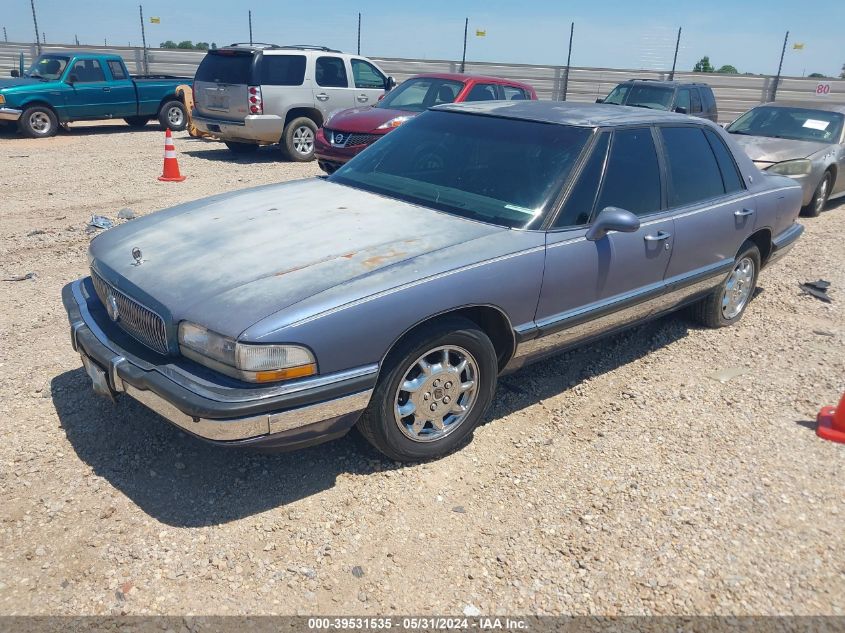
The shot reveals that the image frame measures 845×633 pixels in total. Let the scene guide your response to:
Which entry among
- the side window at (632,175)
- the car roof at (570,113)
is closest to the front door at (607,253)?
the side window at (632,175)

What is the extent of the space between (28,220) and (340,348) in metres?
6.22

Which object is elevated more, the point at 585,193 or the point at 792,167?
the point at 585,193

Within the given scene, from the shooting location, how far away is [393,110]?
9852mm

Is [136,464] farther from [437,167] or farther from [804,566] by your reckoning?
[804,566]

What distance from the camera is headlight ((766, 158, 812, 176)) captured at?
8680 millimetres

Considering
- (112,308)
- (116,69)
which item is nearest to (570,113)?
(112,308)

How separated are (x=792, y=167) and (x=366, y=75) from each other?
768 centimetres

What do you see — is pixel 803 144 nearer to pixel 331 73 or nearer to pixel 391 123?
pixel 391 123

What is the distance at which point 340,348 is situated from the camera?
274 centimetres

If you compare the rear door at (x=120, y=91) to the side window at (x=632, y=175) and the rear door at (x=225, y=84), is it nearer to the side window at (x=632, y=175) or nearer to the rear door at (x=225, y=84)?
the rear door at (x=225, y=84)

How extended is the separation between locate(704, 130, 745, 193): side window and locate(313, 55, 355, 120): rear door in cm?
835

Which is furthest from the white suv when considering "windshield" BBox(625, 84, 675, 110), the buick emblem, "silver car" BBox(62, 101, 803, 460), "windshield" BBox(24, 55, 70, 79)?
the buick emblem

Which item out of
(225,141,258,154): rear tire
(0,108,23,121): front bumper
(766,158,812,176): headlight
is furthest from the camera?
(0,108,23,121): front bumper

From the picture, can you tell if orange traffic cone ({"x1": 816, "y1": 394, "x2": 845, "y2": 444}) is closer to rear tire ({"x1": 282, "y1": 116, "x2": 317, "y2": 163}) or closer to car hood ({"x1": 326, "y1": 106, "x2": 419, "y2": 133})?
car hood ({"x1": 326, "y1": 106, "x2": 419, "y2": 133})
